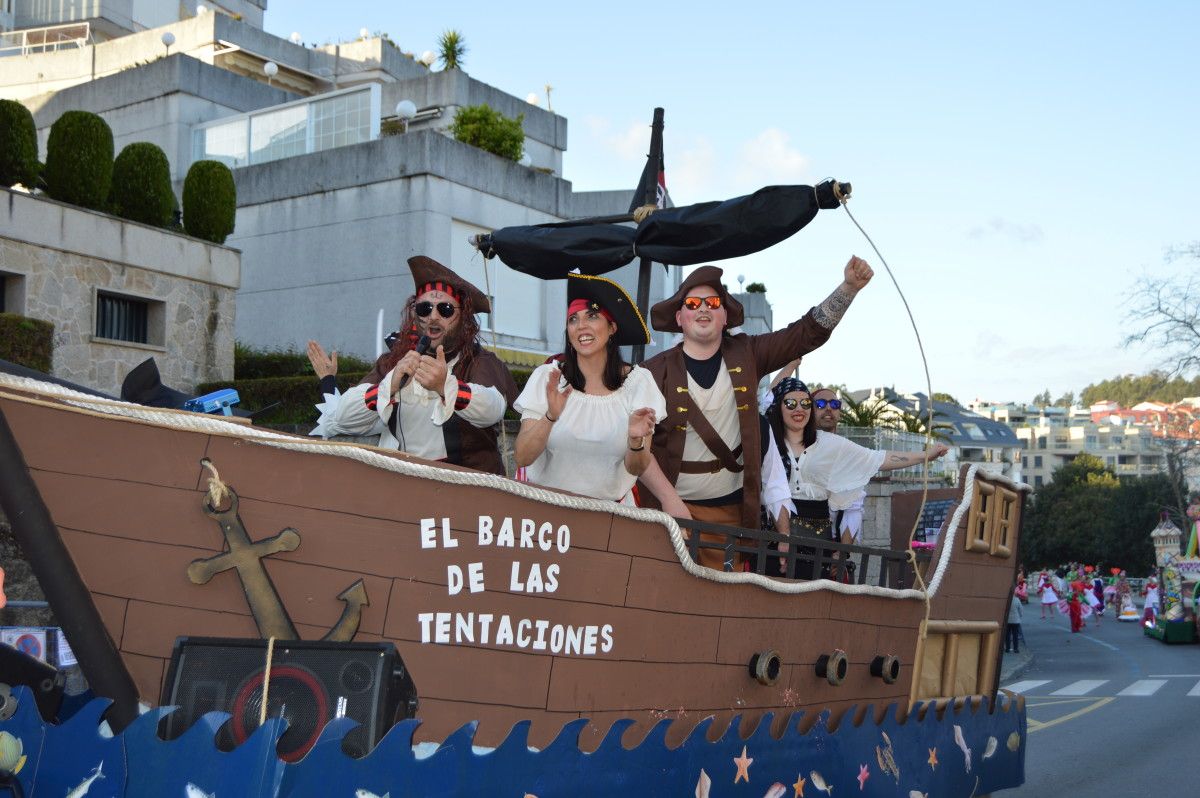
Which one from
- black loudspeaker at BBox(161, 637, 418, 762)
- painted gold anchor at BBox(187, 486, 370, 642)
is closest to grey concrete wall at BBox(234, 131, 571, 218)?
painted gold anchor at BBox(187, 486, 370, 642)

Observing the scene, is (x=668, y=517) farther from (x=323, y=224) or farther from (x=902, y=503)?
(x=323, y=224)

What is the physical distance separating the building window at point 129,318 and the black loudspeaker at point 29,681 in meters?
10.3

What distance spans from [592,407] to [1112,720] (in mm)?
9902

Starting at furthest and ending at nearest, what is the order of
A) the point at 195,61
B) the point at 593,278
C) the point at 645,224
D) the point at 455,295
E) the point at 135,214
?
1. the point at 195,61
2. the point at 135,214
3. the point at 645,224
4. the point at 455,295
5. the point at 593,278

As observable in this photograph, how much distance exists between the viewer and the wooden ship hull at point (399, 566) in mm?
3363

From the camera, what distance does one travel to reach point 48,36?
33156 millimetres

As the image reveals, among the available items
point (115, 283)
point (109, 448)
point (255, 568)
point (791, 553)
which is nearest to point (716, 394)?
point (791, 553)

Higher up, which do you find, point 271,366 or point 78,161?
point 78,161

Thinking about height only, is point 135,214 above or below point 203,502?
above

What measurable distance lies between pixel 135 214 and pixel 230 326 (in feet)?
5.56

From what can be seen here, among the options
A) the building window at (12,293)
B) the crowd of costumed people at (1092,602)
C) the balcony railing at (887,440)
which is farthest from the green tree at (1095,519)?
the building window at (12,293)

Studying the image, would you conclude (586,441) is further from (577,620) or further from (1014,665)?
(1014,665)

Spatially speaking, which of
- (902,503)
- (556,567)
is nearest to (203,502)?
(556,567)

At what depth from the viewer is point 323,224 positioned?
63.0 feet
